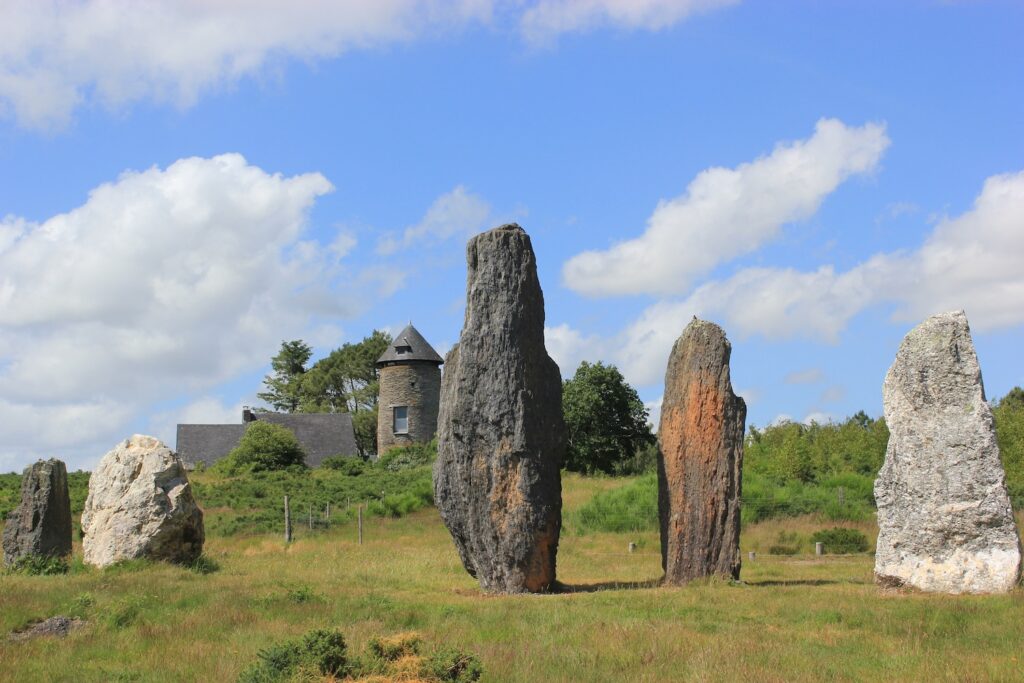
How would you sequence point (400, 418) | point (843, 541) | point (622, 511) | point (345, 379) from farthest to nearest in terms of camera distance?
point (345, 379) < point (400, 418) < point (622, 511) < point (843, 541)

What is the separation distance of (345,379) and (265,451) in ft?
111

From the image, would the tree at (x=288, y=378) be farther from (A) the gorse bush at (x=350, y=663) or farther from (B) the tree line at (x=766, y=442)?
(A) the gorse bush at (x=350, y=663)

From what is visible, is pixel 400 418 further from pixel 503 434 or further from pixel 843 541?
pixel 503 434

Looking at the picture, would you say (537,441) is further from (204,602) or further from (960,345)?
(960,345)

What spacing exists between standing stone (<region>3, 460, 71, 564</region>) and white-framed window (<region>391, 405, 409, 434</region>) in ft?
132

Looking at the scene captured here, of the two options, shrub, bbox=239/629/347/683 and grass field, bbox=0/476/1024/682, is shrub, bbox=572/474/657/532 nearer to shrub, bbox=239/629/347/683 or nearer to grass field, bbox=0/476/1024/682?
grass field, bbox=0/476/1024/682

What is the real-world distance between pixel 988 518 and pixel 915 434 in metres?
1.53

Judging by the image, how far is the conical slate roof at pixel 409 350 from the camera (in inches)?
2418

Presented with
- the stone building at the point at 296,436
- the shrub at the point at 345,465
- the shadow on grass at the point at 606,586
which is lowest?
the shadow on grass at the point at 606,586

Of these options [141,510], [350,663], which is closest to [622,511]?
[141,510]

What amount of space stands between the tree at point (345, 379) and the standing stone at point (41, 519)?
6292 centimetres

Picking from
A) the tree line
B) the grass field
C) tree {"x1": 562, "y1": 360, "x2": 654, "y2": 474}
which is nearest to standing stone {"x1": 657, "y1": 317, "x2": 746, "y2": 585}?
the grass field

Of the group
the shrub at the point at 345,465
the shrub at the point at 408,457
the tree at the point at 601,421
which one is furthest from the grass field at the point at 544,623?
the shrub at the point at 408,457

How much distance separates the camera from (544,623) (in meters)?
12.4
